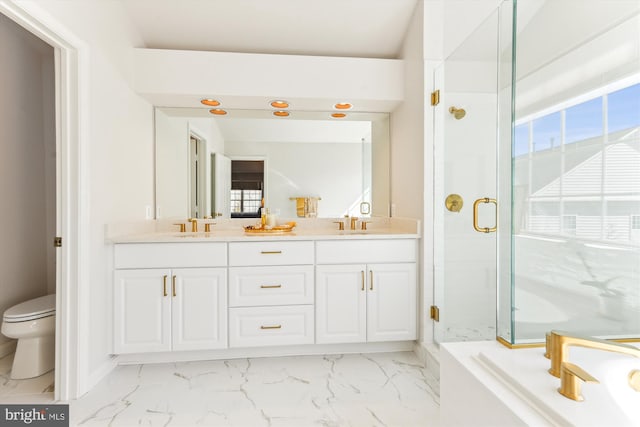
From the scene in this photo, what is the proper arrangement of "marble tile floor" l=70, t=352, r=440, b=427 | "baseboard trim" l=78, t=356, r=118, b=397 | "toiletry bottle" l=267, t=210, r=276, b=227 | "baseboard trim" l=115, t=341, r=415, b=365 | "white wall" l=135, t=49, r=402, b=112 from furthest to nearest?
1. "toiletry bottle" l=267, t=210, r=276, b=227
2. "white wall" l=135, t=49, r=402, b=112
3. "baseboard trim" l=115, t=341, r=415, b=365
4. "baseboard trim" l=78, t=356, r=118, b=397
5. "marble tile floor" l=70, t=352, r=440, b=427

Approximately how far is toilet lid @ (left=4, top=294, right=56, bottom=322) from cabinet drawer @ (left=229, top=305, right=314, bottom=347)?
3.54ft

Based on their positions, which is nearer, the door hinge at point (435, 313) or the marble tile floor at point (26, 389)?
the marble tile floor at point (26, 389)

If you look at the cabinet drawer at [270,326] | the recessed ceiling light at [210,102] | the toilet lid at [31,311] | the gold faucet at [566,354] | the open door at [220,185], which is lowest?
the cabinet drawer at [270,326]

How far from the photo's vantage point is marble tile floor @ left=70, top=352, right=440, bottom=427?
1.58m

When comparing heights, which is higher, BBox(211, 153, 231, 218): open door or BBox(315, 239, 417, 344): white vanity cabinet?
BBox(211, 153, 231, 218): open door

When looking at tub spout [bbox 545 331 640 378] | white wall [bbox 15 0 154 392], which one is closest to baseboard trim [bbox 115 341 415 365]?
white wall [bbox 15 0 154 392]

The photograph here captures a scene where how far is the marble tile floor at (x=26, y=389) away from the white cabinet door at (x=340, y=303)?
157 centimetres

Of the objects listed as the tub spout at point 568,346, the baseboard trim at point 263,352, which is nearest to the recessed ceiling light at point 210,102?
the baseboard trim at point 263,352

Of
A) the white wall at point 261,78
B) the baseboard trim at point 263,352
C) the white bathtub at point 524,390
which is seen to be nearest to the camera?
the white bathtub at point 524,390

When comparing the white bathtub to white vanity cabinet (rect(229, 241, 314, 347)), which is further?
white vanity cabinet (rect(229, 241, 314, 347))

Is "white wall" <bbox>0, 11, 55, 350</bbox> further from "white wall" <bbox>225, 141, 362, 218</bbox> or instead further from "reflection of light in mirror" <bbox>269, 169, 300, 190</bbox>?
"reflection of light in mirror" <bbox>269, 169, 300, 190</bbox>

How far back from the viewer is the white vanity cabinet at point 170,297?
204 centimetres

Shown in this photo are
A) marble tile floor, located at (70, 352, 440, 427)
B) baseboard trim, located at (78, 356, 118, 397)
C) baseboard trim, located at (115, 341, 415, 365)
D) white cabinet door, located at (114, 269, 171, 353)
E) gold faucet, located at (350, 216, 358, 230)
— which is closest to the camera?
marble tile floor, located at (70, 352, 440, 427)

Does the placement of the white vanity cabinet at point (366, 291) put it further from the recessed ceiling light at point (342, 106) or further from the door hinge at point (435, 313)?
the recessed ceiling light at point (342, 106)
